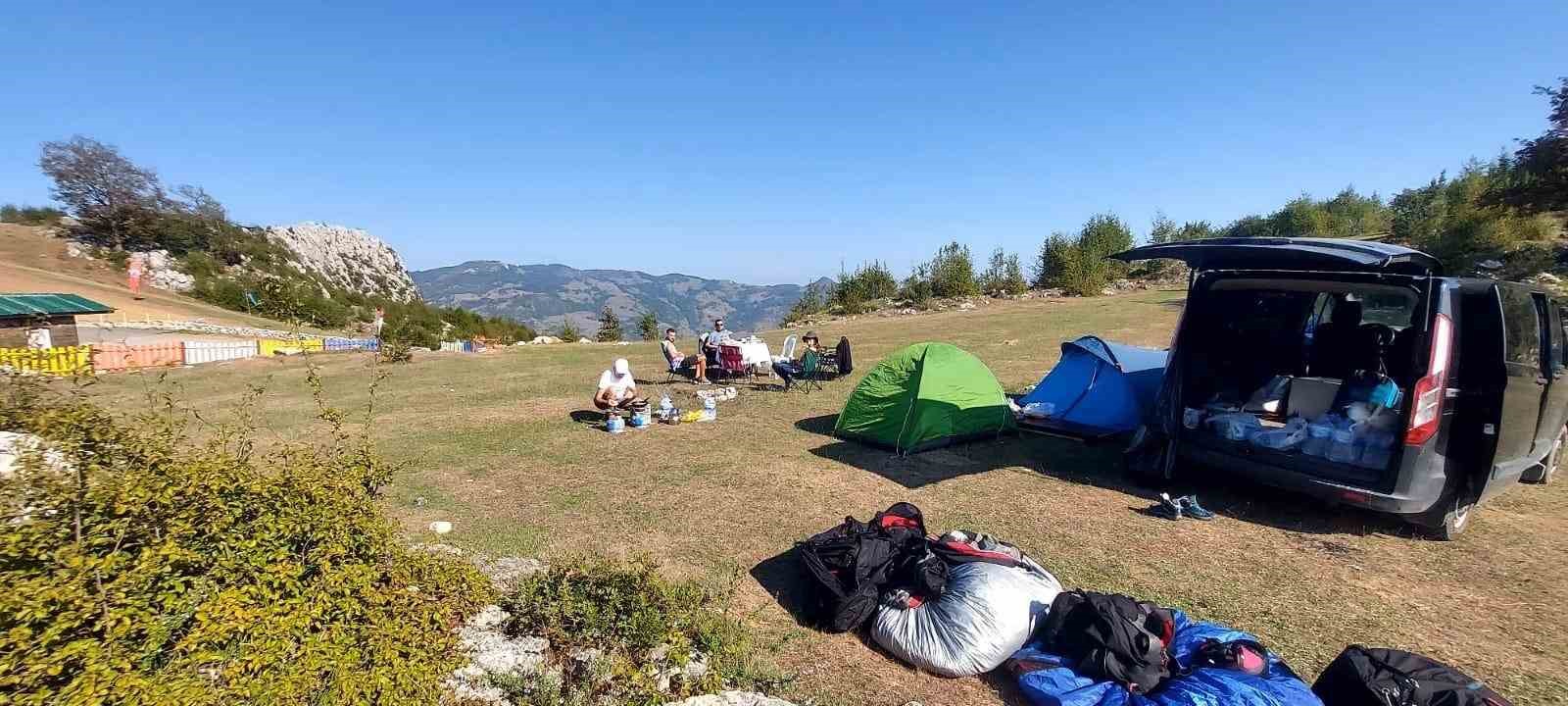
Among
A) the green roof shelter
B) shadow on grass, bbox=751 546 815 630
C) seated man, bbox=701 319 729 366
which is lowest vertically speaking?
shadow on grass, bbox=751 546 815 630

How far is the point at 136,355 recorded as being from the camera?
63.7ft

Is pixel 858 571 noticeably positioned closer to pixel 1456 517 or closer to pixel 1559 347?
pixel 1456 517

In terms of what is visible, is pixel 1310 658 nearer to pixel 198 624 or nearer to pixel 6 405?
pixel 198 624

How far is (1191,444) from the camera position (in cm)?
658

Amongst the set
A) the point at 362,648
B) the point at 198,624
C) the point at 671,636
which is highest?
the point at 198,624

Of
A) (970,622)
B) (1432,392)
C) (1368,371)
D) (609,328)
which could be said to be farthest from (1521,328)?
(609,328)

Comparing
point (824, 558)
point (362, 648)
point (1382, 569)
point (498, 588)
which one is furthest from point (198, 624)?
point (1382, 569)

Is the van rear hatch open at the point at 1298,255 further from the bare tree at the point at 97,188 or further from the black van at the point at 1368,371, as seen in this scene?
the bare tree at the point at 97,188

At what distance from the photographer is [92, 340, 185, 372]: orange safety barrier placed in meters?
18.7

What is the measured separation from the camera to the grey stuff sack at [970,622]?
12.6 ft

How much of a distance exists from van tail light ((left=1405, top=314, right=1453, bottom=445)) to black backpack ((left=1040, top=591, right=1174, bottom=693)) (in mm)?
3097

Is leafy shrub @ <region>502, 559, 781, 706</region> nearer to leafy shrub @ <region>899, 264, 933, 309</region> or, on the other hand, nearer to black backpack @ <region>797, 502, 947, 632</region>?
black backpack @ <region>797, 502, 947, 632</region>

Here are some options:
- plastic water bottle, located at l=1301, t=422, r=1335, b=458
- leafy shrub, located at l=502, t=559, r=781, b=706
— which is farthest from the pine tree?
plastic water bottle, located at l=1301, t=422, r=1335, b=458

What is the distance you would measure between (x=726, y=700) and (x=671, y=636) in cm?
51
